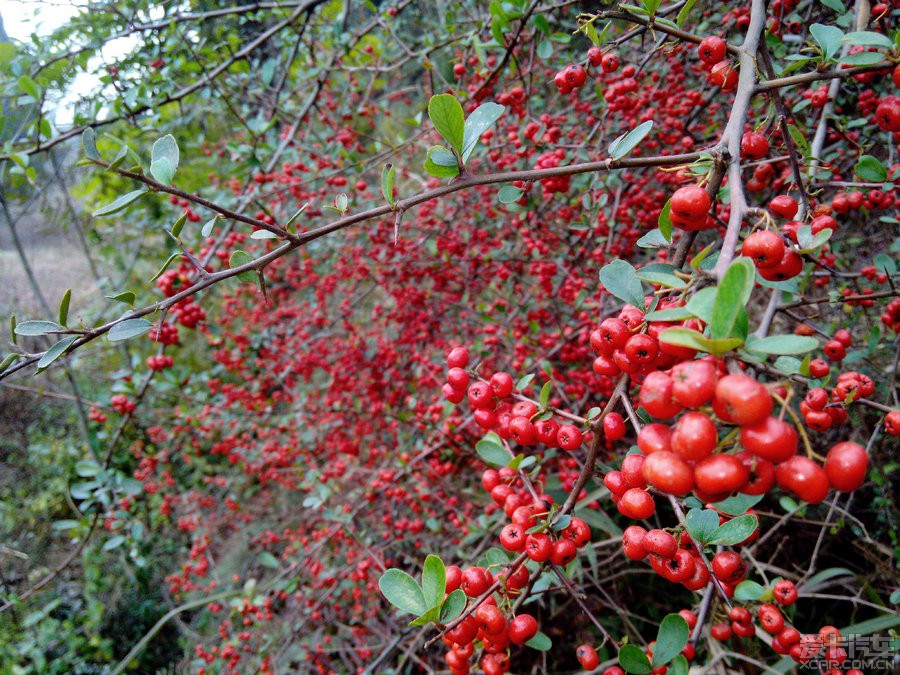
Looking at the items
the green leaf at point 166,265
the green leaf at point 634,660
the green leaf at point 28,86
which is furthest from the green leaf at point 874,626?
the green leaf at point 28,86

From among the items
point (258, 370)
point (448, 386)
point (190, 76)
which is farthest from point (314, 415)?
point (448, 386)

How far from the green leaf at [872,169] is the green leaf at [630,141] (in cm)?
93

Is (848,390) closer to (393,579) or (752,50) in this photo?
(752,50)

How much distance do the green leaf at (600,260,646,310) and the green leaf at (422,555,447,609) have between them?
2.03 feet

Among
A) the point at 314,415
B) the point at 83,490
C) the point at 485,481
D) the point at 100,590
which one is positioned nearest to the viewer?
the point at 485,481

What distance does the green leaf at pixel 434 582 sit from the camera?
934mm

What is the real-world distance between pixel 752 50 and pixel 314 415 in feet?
11.5

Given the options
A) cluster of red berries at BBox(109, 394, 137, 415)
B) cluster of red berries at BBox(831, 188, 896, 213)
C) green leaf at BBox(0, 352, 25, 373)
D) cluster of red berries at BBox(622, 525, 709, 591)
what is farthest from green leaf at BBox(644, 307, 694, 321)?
cluster of red berries at BBox(109, 394, 137, 415)

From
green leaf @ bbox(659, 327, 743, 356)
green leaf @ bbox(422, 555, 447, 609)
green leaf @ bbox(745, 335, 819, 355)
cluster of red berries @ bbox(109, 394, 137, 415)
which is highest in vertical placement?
green leaf @ bbox(659, 327, 743, 356)

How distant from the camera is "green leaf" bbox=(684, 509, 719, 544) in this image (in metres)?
0.95

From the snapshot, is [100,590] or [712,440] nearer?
[712,440]

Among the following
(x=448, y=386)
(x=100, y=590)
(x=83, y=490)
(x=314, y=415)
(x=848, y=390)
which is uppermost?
(x=448, y=386)

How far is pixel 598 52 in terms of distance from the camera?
153 centimetres

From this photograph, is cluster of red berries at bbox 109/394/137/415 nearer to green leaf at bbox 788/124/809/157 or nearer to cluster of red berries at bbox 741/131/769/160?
cluster of red berries at bbox 741/131/769/160
